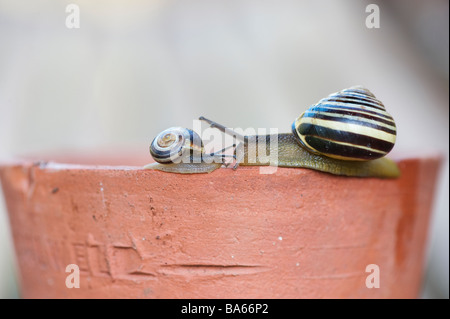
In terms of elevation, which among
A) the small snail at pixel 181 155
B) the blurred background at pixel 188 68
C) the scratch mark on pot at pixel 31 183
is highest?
the blurred background at pixel 188 68

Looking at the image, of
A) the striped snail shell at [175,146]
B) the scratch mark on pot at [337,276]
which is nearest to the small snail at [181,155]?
the striped snail shell at [175,146]

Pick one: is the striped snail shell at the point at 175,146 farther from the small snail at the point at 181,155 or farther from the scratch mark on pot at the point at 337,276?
→ the scratch mark on pot at the point at 337,276

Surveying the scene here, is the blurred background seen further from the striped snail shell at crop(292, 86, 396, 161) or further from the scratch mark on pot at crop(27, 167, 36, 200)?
the striped snail shell at crop(292, 86, 396, 161)

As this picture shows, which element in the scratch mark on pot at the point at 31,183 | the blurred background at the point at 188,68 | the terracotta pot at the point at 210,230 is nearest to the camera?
the terracotta pot at the point at 210,230

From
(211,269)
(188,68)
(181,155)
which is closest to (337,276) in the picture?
(211,269)

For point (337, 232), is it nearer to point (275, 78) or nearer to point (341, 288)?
point (341, 288)

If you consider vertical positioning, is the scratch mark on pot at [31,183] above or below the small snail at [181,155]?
below

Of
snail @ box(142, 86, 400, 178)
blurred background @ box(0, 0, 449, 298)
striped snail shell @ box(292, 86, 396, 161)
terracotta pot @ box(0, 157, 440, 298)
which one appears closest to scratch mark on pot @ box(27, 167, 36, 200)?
terracotta pot @ box(0, 157, 440, 298)
